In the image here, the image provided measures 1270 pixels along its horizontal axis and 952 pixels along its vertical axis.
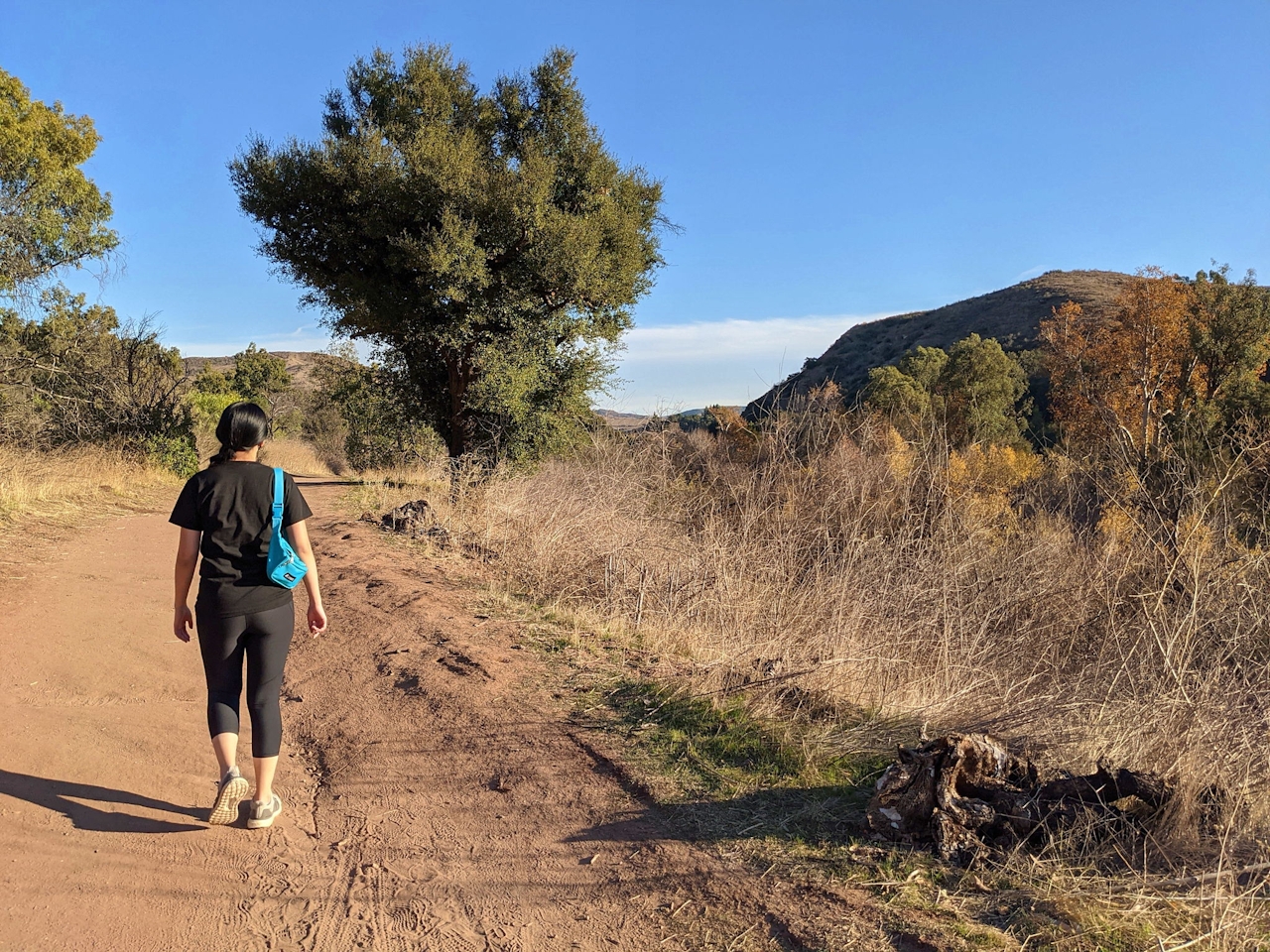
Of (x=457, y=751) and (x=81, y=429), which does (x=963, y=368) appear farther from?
(x=457, y=751)

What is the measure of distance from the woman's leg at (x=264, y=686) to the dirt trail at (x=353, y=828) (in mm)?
289

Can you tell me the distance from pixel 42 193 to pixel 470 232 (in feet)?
25.1

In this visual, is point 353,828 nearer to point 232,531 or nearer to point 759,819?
point 232,531

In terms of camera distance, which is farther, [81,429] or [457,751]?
[81,429]

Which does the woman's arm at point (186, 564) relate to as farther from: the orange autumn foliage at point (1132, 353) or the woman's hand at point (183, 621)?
the orange autumn foliage at point (1132, 353)

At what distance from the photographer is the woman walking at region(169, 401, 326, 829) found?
10.9 feet

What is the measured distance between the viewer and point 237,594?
3.35m

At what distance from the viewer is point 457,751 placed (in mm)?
4289

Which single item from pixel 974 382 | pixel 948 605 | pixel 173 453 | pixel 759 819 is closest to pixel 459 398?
pixel 173 453

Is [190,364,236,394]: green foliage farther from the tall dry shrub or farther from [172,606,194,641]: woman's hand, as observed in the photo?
[172,606,194,641]: woman's hand

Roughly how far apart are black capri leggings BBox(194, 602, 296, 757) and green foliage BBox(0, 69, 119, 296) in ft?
43.0

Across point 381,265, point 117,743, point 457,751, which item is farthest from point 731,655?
point 381,265

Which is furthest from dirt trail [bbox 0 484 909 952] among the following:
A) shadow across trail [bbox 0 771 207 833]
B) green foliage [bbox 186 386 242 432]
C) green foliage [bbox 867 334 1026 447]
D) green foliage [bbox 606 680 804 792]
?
green foliage [bbox 867 334 1026 447]

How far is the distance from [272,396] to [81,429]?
2774 cm
